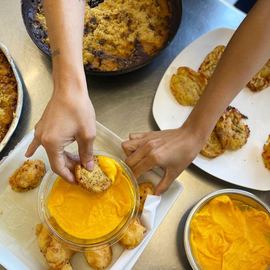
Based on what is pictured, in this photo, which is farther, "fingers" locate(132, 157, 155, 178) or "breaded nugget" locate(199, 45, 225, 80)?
"breaded nugget" locate(199, 45, 225, 80)

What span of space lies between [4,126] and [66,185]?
30 cm

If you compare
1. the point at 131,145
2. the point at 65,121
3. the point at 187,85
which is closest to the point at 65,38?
the point at 65,121

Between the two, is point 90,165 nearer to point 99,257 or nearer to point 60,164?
point 60,164

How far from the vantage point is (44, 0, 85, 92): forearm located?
88 centimetres

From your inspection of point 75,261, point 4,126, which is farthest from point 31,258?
point 4,126

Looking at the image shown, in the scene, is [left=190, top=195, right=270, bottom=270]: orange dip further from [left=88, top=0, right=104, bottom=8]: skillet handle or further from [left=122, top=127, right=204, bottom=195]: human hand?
[left=88, top=0, right=104, bottom=8]: skillet handle

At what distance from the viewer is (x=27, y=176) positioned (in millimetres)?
1048

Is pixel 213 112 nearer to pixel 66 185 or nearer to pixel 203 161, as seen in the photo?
pixel 203 161

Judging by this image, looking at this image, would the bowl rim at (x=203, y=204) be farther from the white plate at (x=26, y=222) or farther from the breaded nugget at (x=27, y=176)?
the breaded nugget at (x=27, y=176)

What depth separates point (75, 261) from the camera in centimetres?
103

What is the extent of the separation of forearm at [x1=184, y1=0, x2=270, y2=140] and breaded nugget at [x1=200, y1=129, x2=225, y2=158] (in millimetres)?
134

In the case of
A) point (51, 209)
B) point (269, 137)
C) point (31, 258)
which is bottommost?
point (31, 258)

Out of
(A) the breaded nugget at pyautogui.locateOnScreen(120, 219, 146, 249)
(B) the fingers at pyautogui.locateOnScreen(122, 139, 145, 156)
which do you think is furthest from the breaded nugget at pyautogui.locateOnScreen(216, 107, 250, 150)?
(A) the breaded nugget at pyautogui.locateOnScreen(120, 219, 146, 249)

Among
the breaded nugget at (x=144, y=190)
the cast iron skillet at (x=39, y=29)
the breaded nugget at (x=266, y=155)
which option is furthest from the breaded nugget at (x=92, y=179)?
the breaded nugget at (x=266, y=155)
